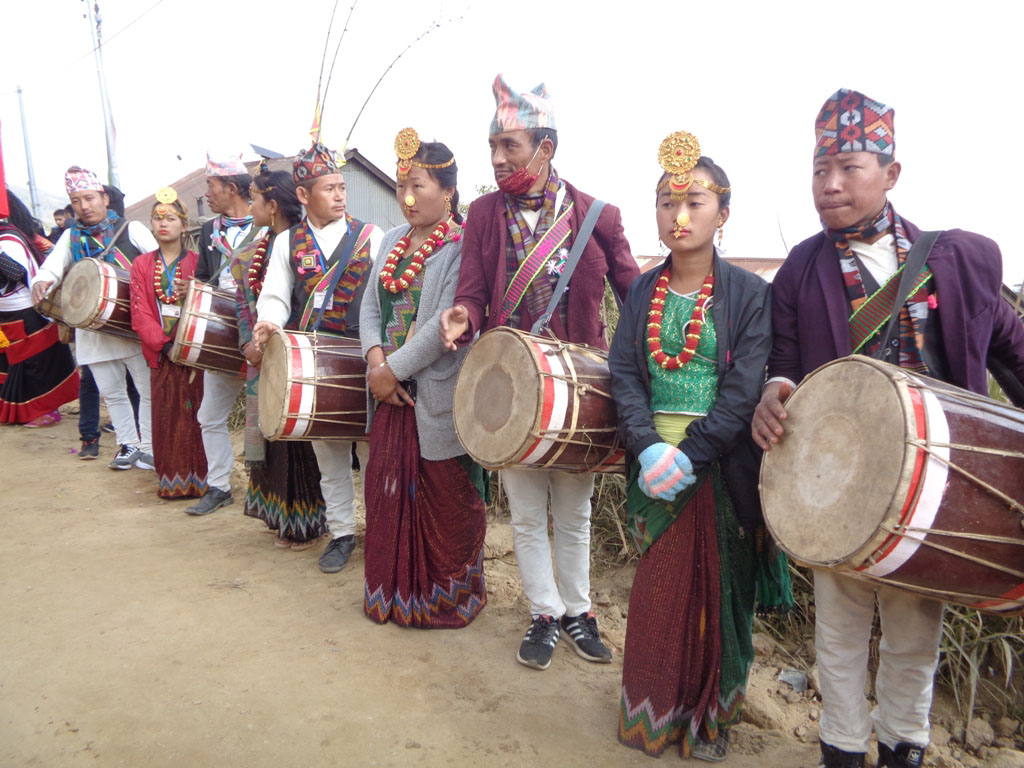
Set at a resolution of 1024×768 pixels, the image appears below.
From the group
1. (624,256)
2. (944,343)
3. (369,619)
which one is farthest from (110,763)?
(944,343)

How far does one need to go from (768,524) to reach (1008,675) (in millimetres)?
1585

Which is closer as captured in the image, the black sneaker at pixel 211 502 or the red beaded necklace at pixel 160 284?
the black sneaker at pixel 211 502

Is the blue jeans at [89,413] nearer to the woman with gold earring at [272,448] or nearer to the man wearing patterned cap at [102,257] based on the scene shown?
the man wearing patterned cap at [102,257]

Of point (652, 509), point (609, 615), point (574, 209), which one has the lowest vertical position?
point (609, 615)

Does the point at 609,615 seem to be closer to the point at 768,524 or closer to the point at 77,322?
the point at 768,524

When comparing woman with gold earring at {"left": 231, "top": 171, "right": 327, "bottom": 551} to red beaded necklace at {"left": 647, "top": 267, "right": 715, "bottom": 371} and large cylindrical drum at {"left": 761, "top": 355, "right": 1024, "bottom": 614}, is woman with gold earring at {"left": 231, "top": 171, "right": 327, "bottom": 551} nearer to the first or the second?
red beaded necklace at {"left": 647, "top": 267, "right": 715, "bottom": 371}

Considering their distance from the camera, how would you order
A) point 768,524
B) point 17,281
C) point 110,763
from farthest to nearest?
1. point 17,281
2. point 110,763
3. point 768,524

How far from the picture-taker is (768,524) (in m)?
1.96

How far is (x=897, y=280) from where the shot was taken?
6.78ft

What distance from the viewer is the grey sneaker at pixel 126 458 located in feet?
20.5

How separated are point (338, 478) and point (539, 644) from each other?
1.55 meters

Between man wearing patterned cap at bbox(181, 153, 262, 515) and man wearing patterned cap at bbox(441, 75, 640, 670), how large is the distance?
245 centimetres

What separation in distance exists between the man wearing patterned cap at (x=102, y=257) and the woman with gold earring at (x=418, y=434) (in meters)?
3.40

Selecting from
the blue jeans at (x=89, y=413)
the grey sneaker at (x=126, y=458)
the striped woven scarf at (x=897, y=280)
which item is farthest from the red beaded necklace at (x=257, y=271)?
the blue jeans at (x=89, y=413)
